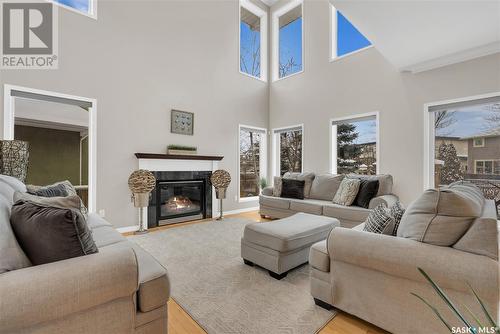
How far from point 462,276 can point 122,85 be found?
185 inches

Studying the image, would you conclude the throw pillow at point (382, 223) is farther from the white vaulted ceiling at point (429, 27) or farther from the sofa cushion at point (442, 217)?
the white vaulted ceiling at point (429, 27)

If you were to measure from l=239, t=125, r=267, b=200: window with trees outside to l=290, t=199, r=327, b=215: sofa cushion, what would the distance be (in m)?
1.66

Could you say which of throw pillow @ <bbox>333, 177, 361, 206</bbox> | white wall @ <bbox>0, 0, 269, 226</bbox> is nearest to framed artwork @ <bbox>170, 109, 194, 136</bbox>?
white wall @ <bbox>0, 0, 269, 226</bbox>

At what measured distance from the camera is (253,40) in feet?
20.9

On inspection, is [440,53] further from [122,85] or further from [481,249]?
[122,85]

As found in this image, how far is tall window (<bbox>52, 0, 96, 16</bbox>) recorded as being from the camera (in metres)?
3.69

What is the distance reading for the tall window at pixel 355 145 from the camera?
15.3 ft

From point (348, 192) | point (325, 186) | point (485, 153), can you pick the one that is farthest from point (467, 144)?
point (325, 186)

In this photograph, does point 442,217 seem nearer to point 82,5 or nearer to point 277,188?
point 277,188

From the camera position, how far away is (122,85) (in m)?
4.09

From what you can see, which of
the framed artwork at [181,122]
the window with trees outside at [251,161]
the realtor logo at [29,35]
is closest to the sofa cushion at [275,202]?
the window with trees outside at [251,161]

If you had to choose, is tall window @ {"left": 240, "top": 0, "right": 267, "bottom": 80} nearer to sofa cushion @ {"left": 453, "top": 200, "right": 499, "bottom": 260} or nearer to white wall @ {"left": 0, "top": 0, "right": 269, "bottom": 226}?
white wall @ {"left": 0, "top": 0, "right": 269, "bottom": 226}

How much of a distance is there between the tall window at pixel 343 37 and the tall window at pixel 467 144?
191 centimetres

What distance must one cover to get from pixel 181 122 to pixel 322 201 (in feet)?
10.0
